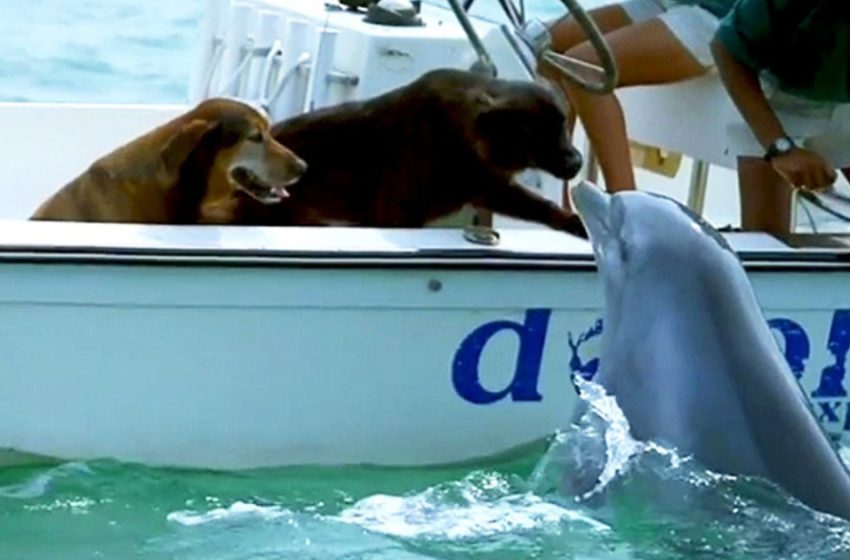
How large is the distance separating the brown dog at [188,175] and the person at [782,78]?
1005 mm

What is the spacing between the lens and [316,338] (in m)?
4.46

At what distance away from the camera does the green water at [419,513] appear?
389cm

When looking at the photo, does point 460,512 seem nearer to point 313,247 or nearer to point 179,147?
point 313,247

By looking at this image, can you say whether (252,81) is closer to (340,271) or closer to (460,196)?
(460,196)

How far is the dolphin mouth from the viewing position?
3957mm

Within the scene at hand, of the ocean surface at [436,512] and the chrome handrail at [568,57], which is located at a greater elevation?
the chrome handrail at [568,57]

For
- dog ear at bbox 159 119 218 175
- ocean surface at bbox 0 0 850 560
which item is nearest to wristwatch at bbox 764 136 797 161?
ocean surface at bbox 0 0 850 560

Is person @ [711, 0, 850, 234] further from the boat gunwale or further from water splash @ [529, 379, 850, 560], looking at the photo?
water splash @ [529, 379, 850, 560]

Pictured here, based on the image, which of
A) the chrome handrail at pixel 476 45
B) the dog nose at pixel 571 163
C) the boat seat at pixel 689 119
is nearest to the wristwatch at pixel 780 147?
the boat seat at pixel 689 119

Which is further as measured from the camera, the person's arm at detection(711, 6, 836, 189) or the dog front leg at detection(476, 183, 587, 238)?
the dog front leg at detection(476, 183, 587, 238)

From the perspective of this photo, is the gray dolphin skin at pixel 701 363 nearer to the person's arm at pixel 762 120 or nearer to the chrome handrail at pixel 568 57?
the chrome handrail at pixel 568 57

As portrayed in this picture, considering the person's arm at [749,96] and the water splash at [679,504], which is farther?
the person's arm at [749,96]

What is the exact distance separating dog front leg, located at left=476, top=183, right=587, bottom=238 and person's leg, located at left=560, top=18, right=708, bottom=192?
31 centimetres

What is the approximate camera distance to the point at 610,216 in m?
3.95
